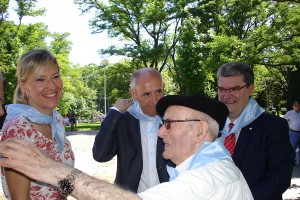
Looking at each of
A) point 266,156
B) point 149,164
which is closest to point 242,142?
point 266,156

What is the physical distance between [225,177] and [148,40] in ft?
99.7

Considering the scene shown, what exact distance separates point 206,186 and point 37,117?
5.40ft

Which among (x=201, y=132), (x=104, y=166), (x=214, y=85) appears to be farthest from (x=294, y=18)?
(x=201, y=132)

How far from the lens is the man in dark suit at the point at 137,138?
131 inches

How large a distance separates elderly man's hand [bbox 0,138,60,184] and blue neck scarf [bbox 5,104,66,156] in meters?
1.08

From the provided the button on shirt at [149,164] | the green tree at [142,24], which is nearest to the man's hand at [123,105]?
the button on shirt at [149,164]

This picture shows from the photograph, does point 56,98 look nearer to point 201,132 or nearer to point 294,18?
point 201,132

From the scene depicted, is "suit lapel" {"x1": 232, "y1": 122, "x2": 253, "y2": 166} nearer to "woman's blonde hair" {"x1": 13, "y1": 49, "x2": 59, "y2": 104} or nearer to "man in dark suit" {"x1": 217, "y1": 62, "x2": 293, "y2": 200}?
"man in dark suit" {"x1": 217, "y1": 62, "x2": 293, "y2": 200}

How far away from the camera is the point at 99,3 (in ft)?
100

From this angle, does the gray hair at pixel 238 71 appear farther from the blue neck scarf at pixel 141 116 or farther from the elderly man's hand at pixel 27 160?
the elderly man's hand at pixel 27 160

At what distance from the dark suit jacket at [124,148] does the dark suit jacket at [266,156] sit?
77cm

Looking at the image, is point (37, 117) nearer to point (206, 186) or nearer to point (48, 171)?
point (48, 171)

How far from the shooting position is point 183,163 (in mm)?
1954

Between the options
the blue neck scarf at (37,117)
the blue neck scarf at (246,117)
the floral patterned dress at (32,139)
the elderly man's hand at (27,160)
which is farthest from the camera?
the blue neck scarf at (246,117)
